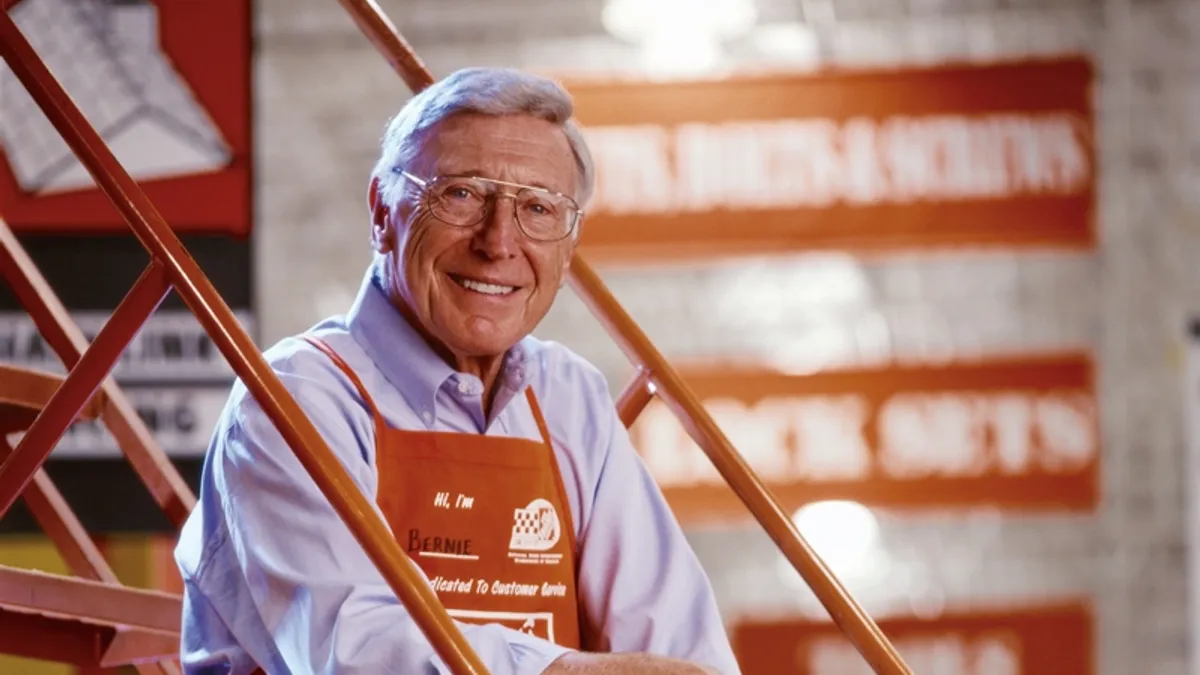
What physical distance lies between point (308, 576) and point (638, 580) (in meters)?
0.49

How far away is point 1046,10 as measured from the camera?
4.37 m

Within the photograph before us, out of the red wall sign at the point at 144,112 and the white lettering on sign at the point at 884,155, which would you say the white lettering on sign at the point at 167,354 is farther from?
the white lettering on sign at the point at 884,155

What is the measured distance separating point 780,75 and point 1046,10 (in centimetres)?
80

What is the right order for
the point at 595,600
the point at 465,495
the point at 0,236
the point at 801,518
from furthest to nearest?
the point at 801,518
the point at 0,236
the point at 595,600
the point at 465,495

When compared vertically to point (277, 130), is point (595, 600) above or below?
below

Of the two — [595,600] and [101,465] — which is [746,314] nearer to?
[101,465]

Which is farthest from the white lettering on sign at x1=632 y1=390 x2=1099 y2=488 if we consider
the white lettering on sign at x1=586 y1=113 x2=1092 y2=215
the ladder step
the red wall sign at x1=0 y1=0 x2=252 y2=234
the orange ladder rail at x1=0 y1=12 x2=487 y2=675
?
the orange ladder rail at x1=0 y1=12 x2=487 y2=675

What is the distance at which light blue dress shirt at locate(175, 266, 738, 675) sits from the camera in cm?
148

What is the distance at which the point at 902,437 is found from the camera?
434cm

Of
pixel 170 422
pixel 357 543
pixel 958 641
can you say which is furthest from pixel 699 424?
pixel 170 422

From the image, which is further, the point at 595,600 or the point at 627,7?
the point at 627,7

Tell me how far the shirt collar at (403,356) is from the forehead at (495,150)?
0.60ft

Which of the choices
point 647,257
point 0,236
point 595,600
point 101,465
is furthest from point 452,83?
point 101,465

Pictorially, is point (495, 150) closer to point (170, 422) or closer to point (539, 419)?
point (539, 419)
